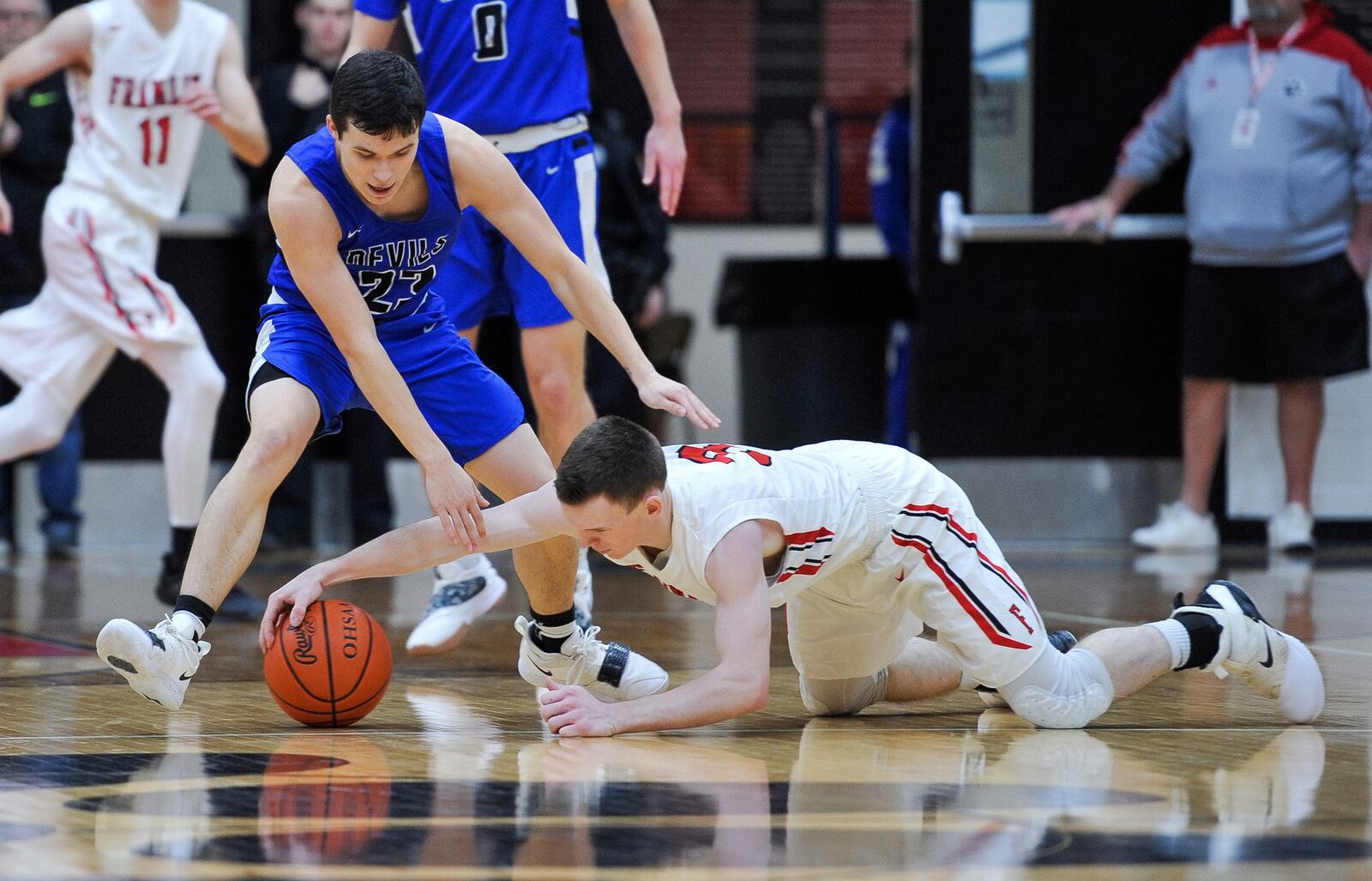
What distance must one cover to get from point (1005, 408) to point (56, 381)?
468 cm

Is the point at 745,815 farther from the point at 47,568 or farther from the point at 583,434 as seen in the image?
the point at 47,568

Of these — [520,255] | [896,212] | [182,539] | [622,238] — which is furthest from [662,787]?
[896,212]

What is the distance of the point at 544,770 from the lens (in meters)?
3.38

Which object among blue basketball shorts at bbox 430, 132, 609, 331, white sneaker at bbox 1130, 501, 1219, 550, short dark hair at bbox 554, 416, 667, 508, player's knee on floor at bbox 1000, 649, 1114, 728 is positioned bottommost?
white sneaker at bbox 1130, 501, 1219, 550

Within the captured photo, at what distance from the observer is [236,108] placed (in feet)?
20.7

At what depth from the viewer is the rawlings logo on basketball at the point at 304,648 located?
383 centimetres

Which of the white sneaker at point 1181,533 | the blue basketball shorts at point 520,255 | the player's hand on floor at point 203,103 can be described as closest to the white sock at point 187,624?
the blue basketball shorts at point 520,255

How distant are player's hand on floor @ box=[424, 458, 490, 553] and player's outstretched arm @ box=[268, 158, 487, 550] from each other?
0.02 m

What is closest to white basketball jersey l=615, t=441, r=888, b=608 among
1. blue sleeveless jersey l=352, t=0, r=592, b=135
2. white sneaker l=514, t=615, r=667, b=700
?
white sneaker l=514, t=615, r=667, b=700

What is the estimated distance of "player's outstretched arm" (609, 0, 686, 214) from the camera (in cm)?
517

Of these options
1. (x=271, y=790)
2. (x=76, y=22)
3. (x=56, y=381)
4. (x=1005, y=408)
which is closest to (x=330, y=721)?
(x=271, y=790)

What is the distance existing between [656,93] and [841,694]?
195 centimetres

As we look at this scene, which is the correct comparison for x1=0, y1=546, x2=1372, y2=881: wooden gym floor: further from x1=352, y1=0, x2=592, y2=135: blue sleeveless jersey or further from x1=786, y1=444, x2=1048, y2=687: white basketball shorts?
x1=352, y1=0, x2=592, y2=135: blue sleeveless jersey

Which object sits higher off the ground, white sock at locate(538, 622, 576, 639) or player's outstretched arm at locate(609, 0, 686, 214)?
player's outstretched arm at locate(609, 0, 686, 214)
